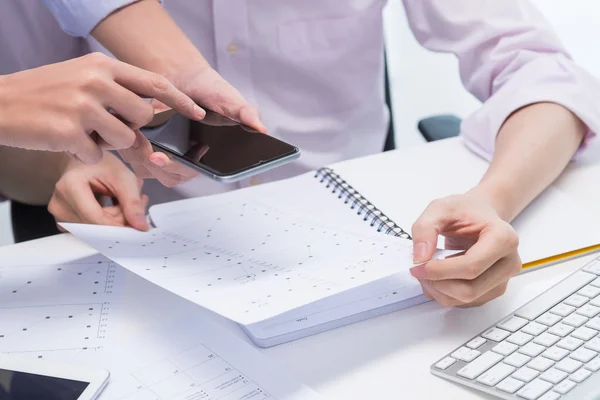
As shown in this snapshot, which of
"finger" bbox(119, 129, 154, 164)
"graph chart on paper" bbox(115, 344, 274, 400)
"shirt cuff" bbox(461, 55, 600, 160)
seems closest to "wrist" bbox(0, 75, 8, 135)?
"finger" bbox(119, 129, 154, 164)

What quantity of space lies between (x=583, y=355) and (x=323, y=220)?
267mm

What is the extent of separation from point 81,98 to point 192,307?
0.66ft

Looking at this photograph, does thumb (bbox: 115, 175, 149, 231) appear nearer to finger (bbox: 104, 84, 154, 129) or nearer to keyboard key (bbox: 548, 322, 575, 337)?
finger (bbox: 104, 84, 154, 129)

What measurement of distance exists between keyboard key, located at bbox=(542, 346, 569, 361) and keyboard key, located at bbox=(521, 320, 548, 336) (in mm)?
23

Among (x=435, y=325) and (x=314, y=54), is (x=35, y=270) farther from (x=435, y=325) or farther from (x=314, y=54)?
(x=314, y=54)

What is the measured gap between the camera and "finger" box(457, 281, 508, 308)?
59cm

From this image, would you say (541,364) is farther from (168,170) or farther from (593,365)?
(168,170)

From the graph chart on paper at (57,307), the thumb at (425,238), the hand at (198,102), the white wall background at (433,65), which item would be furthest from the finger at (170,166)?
the white wall background at (433,65)

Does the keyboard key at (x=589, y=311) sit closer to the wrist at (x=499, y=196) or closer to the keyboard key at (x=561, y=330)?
the keyboard key at (x=561, y=330)

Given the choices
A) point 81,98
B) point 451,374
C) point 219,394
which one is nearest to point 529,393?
point 451,374

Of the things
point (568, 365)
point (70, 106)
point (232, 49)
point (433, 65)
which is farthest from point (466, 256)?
point (433, 65)

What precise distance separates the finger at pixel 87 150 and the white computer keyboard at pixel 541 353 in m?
0.31

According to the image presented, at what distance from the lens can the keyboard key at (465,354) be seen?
0.53 m

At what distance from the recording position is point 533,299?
1.96 ft
